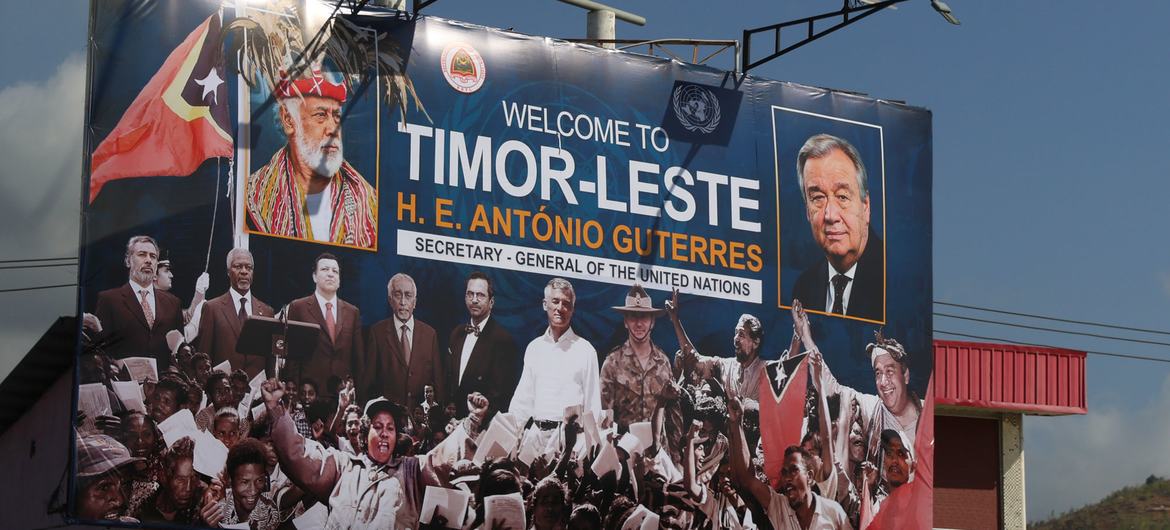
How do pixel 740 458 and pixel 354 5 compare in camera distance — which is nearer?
pixel 354 5

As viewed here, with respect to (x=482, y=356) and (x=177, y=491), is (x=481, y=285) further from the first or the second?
(x=177, y=491)

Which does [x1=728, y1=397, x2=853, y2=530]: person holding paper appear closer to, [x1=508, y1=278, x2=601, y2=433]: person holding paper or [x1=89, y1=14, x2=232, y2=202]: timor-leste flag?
[x1=508, y1=278, x2=601, y2=433]: person holding paper

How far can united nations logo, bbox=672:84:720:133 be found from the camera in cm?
2516

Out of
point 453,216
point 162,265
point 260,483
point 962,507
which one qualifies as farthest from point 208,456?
point 962,507

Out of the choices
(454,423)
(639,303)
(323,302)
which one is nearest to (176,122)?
(323,302)

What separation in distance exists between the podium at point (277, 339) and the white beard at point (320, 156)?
2160mm

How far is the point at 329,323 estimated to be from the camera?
21.4 metres

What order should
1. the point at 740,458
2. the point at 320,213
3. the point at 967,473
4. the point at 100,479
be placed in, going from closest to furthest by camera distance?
the point at 100,479 < the point at 320,213 < the point at 740,458 < the point at 967,473

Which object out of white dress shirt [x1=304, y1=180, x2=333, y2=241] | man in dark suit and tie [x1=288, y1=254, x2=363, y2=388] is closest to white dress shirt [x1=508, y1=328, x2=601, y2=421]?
man in dark suit and tie [x1=288, y1=254, x2=363, y2=388]

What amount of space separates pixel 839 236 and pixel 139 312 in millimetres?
11426

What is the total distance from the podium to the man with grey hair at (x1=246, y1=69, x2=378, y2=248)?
120 cm

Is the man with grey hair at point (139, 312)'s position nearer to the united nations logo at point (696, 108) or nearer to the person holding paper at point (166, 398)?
the person holding paper at point (166, 398)

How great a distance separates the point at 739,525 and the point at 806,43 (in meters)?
7.85

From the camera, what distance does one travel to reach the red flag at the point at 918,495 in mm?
25750
